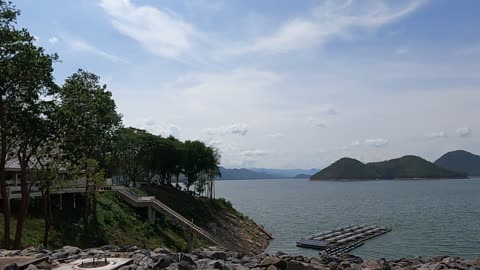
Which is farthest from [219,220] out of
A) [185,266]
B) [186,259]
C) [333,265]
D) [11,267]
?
[11,267]

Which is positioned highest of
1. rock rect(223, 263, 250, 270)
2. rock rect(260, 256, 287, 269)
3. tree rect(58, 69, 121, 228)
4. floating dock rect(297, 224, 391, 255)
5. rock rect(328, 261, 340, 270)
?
tree rect(58, 69, 121, 228)

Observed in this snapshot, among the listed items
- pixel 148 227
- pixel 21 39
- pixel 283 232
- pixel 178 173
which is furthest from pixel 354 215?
pixel 21 39

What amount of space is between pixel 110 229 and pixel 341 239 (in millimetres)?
27657

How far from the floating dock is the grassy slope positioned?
13629 mm

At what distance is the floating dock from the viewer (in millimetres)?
48000

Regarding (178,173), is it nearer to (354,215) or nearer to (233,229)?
(233,229)

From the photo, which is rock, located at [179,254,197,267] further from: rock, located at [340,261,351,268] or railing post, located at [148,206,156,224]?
railing post, located at [148,206,156,224]

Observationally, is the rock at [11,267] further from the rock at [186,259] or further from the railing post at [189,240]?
the railing post at [189,240]

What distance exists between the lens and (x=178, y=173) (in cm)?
7350

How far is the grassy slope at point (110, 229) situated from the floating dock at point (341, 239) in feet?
44.7

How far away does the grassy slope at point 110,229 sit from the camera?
29062mm

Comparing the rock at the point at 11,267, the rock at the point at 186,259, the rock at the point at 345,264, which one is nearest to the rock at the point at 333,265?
the rock at the point at 345,264

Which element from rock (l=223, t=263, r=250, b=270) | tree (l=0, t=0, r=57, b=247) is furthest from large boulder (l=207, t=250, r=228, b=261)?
tree (l=0, t=0, r=57, b=247)

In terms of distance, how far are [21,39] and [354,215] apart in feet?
244
